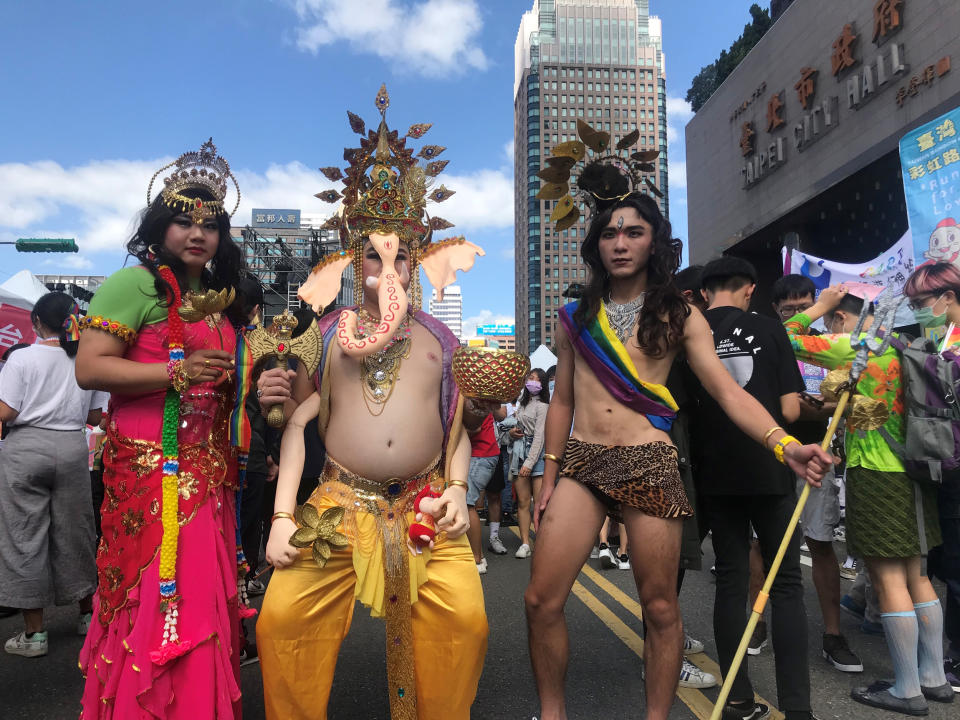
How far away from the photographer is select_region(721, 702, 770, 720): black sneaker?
283 cm

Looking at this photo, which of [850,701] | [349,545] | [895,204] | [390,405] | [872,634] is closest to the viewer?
[349,545]

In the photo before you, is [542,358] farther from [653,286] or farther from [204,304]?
[204,304]

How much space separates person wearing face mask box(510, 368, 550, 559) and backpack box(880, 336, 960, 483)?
140 inches

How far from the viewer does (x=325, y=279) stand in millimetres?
2564

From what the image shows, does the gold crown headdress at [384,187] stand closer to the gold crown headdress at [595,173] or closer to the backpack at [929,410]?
the gold crown headdress at [595,173]

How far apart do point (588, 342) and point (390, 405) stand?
85 cm

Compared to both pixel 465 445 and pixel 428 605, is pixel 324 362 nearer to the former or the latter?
pixel 465 445

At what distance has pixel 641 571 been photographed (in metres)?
2.46

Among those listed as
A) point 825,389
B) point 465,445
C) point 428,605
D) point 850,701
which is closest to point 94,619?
point 428,605

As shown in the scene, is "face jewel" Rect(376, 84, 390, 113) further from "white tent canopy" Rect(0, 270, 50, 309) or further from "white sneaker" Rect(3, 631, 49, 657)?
"white tent canopy" Rect(0, 270, 50, 309)

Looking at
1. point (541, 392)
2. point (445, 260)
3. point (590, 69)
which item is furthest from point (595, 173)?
point (590, 69)

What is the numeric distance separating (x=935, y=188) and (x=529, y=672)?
21.9 feet

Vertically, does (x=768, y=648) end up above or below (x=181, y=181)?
below

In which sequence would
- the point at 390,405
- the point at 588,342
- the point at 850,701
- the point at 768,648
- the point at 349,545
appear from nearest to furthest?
the point at 349,545
the point at 390,405
the point at 588,342
the point at 850,701
the point at 768,648
